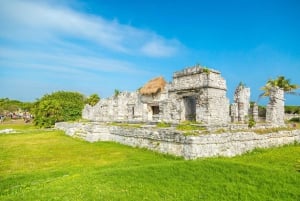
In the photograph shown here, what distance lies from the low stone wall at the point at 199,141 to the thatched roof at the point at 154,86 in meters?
18.6

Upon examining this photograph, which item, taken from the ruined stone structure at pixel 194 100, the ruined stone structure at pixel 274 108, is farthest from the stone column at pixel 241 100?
the ruined stone structure at pixel 194 100

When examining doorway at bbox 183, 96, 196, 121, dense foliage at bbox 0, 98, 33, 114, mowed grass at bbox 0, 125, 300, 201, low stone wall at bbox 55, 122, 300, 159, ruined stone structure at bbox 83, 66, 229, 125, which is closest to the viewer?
mowed grass at bbox 0, 125, 300, 201

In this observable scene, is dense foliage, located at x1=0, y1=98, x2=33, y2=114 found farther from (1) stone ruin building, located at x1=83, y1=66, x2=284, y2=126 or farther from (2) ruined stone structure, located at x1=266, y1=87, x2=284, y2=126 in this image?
(2) ruined stone structure, located at x1=266, y1=87, x2=284, y2=126

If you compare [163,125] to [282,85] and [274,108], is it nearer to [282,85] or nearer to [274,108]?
[274,108]

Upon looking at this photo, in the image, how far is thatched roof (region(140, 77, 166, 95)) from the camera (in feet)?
113

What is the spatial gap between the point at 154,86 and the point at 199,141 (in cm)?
2495

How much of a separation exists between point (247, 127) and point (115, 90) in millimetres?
22060

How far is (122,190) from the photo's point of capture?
293 inches

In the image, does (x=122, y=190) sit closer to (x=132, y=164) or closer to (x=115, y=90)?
(x=132, y=164)

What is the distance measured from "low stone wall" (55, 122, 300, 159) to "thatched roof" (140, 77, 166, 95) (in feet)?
61.2

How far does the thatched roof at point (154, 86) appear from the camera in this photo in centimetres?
3444

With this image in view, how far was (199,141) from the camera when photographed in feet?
34.4

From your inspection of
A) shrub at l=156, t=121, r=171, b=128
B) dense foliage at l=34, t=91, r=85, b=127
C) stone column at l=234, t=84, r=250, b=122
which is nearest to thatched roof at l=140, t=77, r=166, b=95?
dense foliage at l=34, t=91, r=85, b=127

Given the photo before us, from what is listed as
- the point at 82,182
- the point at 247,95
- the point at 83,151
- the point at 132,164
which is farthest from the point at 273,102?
the point at 82,182
